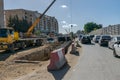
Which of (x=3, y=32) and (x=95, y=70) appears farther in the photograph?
(x=3, y=32)

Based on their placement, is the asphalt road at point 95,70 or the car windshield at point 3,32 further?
the car windshield at point 3,32

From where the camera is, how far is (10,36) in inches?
1126

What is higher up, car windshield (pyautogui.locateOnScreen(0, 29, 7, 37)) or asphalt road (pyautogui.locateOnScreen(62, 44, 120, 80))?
car windshield (pyautogui.locateOnScreen(0, 29, 7, 37))

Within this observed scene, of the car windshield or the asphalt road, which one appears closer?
the asphalt road

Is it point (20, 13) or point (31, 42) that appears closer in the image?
point (31, 42)

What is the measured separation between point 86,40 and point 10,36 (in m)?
26.4

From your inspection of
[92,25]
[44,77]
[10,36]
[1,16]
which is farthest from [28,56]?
[92,25]

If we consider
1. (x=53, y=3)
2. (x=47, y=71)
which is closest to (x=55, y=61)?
(x=47, y=71)

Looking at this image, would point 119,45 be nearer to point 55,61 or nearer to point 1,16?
point 55,61

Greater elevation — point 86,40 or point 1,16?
point 1,16

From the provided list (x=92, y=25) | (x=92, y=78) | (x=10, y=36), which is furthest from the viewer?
(x=92, y=25)

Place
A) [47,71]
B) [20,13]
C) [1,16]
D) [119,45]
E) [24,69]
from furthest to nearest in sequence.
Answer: [20,13] < [1,16] < [119,45] < [24,69] < [47,71]

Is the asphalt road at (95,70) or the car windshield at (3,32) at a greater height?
the car windshield at (3,32)

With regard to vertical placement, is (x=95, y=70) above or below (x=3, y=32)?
below
